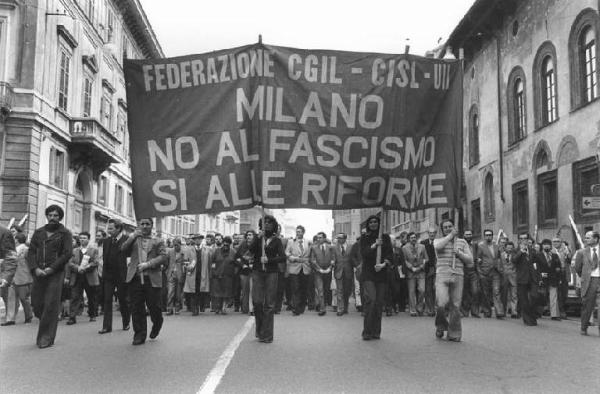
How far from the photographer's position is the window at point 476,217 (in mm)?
28844

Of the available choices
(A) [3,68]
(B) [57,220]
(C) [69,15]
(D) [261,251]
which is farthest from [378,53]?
(C) [69,15]

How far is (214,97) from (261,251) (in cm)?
275

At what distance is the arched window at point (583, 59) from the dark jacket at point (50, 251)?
15.3 metres

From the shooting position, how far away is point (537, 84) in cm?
2258

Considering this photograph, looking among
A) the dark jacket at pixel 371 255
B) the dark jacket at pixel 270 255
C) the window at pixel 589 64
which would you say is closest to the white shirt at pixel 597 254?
the dark jacket at pixel 371 255

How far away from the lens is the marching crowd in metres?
9.33

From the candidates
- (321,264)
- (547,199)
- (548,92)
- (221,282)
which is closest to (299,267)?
(321,264)

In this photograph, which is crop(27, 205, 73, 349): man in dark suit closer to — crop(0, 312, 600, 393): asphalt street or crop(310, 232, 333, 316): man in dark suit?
crop(0, 312, 600, 393): asphalt street

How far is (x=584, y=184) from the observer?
19109 mm

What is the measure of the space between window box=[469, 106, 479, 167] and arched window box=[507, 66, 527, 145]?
13.7 feet

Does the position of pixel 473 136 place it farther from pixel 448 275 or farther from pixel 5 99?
pixel 448 275

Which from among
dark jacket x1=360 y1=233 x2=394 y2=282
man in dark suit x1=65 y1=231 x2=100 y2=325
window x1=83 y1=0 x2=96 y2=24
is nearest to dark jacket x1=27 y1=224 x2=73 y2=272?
man in dark suit x1=65 y1=231 x2=100 y2=325

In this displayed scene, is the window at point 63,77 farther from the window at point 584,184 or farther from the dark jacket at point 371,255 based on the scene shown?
the dark jacket at point 371,255

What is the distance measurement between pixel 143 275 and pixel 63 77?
21757 millimetres
